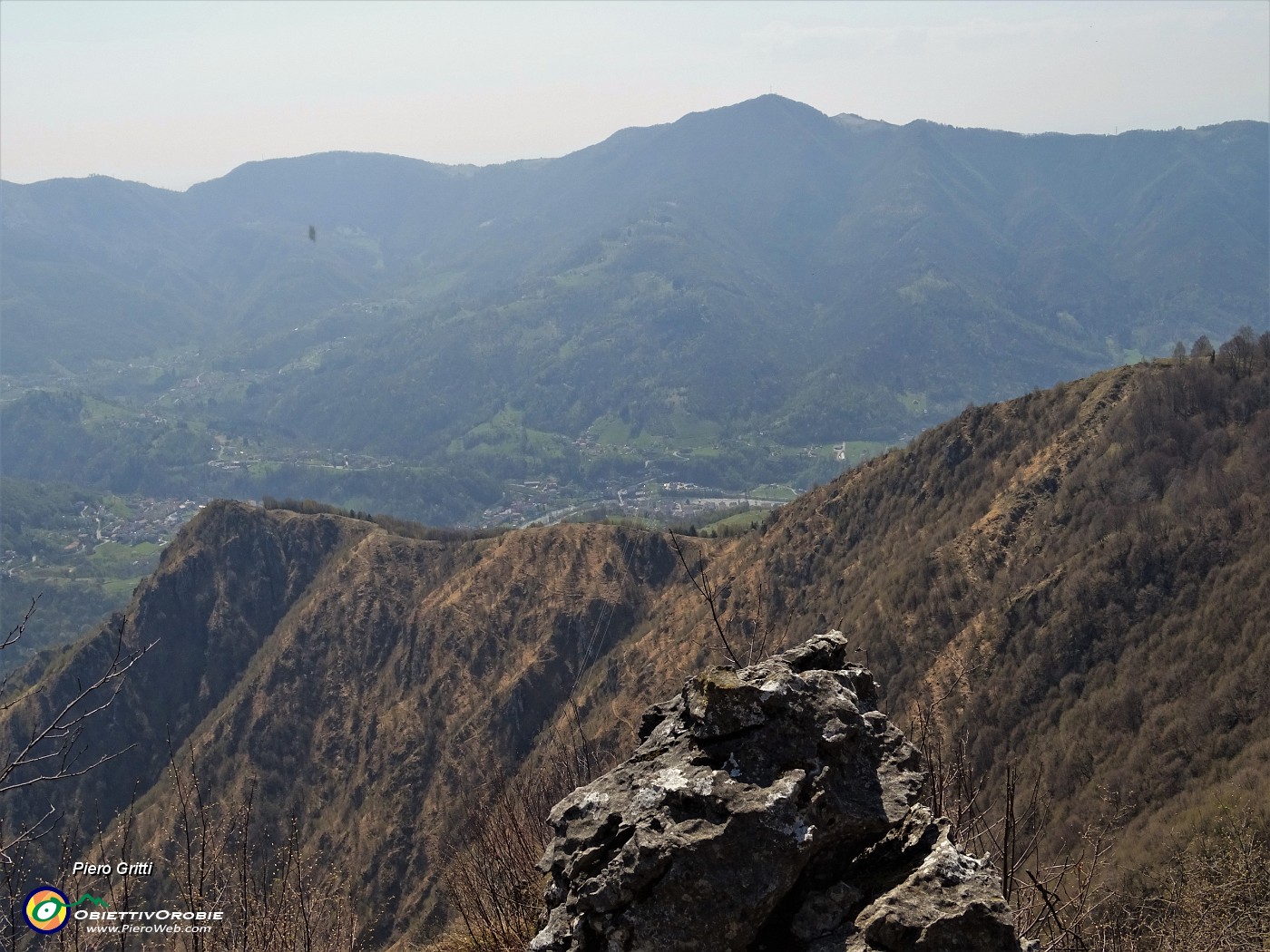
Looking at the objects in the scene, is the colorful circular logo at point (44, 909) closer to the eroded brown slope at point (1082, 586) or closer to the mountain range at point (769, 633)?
the mountain range at point (769, 633)

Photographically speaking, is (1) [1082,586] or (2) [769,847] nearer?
(2) [769,847]

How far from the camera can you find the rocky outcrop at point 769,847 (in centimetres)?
688

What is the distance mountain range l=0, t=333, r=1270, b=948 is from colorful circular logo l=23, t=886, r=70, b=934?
8.94m

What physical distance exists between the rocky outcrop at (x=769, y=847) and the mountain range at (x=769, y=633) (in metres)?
14.6

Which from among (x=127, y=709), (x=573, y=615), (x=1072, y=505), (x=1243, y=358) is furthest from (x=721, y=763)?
(x=127, y=709)

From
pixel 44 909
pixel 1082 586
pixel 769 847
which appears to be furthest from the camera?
pixel 1082 586

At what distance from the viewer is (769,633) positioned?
1574 inches

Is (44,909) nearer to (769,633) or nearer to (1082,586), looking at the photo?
(769,633)

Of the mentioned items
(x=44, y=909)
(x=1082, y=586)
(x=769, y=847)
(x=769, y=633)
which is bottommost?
(x=1082, y=586)

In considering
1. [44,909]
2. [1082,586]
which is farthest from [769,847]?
[1082,586]

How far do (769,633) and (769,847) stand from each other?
3327 cm

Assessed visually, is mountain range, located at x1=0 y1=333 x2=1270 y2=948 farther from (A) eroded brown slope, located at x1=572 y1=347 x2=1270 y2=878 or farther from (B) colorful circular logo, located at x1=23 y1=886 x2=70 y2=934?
(B) colorful circular logo, located at x1=23 y1=886 x2=70 y2=934

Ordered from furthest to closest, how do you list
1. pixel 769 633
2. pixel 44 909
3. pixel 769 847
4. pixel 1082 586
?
pixel 1082 586 < pixel 769 633 < pixel 44 909 < pixel 769 847

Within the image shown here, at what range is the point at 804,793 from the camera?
25.1ft
